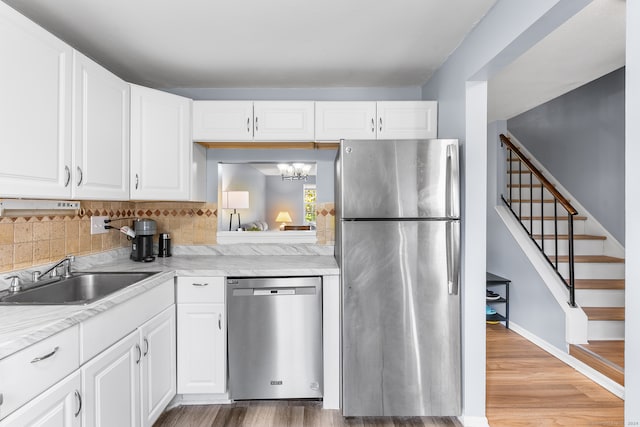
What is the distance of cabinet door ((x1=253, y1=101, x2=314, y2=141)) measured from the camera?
2631mm

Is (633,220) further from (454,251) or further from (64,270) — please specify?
(64,270)

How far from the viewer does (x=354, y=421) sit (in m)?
2.22

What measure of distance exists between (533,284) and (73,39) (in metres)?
4.07

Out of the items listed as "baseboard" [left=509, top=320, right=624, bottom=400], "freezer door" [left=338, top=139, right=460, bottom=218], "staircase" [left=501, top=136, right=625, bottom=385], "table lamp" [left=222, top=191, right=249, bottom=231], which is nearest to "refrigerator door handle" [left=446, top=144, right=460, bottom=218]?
"freezer door" [left=338, top=139, right=460, bottom=218]

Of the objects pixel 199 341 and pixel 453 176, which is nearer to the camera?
pixel 453 176

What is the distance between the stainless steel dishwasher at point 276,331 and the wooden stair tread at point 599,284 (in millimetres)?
2457

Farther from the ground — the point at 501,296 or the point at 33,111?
the point at 33,111

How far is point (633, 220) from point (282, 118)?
2.11 meters

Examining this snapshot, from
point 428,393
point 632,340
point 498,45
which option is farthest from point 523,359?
point 498,45

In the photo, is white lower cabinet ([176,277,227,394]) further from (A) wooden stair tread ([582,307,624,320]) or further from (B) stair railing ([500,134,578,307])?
(A) wooden stair tread ([582,307,624,320])

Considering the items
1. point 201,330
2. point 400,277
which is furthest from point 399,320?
point 201,330

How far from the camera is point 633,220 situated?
1.05 meters

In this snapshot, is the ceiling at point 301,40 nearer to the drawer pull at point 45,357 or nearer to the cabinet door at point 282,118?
the cabinet door at point 282,118

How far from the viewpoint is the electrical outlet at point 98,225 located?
2445 millimetres
